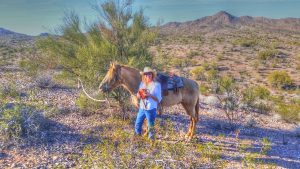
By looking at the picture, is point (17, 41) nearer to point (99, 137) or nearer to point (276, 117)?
point (276, 117)

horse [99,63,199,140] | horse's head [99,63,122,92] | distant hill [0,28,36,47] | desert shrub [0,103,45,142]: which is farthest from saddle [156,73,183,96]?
distant hill [0,28,36,47]

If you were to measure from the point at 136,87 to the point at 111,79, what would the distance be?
626mm

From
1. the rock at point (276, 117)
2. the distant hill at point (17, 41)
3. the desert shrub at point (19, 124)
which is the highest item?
the distant hill at point (17, 41)

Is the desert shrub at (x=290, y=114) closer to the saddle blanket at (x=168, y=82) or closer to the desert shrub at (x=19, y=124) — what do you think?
the saddle blanket at (x=168, y=82)

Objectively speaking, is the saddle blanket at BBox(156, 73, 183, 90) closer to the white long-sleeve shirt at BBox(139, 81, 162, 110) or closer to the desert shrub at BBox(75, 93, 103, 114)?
the white long-sleeve shirt at BBox(139, 81, 162, 110)

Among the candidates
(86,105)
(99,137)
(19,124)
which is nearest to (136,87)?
(99,137)

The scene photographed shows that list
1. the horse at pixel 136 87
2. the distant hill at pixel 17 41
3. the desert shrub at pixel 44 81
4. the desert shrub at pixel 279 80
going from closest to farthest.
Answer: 1. the horse at pixel 136 87
2. the desert shrub at pixel 44 81
3. the desert shrub at pixel 279 80
4. the distant hill at pixel 17 41

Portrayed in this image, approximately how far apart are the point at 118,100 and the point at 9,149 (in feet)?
12.1

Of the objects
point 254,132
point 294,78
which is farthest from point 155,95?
point 294,78

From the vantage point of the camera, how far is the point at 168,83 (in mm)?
8398

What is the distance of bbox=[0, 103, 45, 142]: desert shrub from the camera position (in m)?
7.91

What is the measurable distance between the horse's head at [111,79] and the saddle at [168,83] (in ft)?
3.08

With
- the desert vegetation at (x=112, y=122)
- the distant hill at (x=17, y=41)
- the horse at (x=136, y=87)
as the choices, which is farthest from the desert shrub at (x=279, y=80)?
the distant hill at (x=17, y=41)

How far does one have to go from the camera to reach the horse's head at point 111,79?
26.1 feet
